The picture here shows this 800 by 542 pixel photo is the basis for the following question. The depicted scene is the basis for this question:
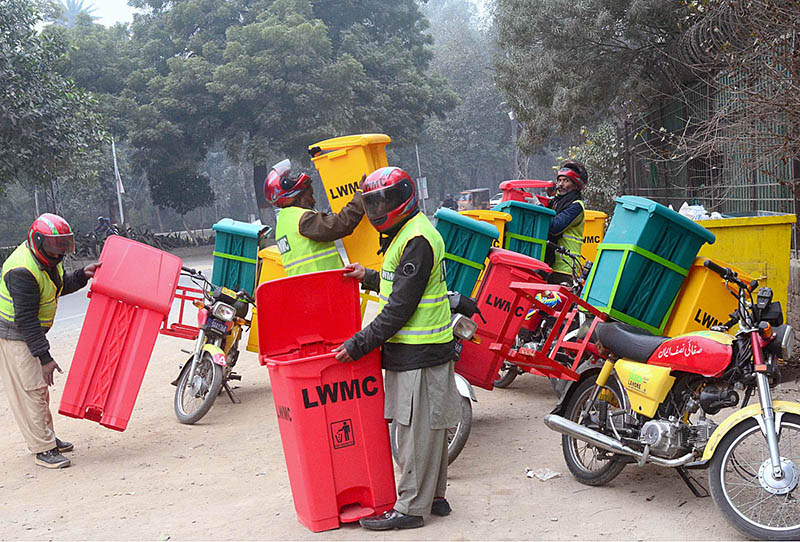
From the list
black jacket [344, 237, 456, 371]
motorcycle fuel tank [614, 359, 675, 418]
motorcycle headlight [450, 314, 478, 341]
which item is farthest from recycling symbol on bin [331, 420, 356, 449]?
motorcycle fuel tank [614, 359, 675, 418]

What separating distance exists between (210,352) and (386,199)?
3506mm

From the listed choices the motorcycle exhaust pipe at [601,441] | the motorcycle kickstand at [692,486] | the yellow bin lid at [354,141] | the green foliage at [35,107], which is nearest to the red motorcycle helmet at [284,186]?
A: the yellow bin lid at [354,141]

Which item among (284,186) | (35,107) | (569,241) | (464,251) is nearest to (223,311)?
(284,186)

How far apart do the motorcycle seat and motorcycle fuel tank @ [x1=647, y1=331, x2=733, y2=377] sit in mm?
80

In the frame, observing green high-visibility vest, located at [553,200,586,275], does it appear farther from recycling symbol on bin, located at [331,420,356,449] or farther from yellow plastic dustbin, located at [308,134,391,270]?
recycling symbol on bin, located at [331,420,356,449]

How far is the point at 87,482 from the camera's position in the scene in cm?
590

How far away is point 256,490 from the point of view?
17.7ft

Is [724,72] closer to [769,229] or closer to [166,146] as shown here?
[769,229]

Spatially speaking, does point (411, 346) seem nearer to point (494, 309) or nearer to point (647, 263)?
point (647, 263)

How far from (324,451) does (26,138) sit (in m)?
20.1

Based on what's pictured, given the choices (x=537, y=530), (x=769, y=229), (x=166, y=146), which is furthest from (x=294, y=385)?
(x=166, y=146)

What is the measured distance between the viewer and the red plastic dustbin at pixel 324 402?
14.0 feet

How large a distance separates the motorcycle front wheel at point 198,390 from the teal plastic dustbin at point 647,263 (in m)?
3.46

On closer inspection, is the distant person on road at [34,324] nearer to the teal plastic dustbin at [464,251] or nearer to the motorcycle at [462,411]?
the teal plastic dustbin at [464,251]
